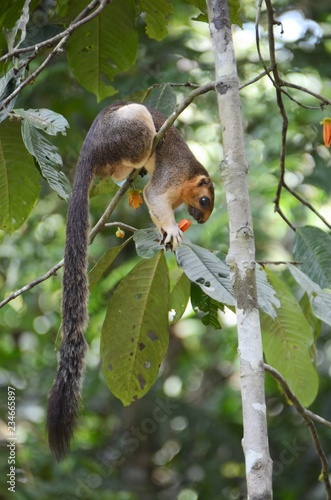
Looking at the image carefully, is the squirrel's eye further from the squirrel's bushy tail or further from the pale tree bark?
the pale tree bark

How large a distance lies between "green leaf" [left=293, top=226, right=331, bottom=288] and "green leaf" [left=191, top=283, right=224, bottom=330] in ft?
1.12

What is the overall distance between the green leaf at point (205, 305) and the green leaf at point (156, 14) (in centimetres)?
113

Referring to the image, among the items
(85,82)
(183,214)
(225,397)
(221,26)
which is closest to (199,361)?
(225,397)

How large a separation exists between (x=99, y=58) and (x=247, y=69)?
8.71 feet

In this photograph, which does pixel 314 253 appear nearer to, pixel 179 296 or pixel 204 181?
pixel 179 296

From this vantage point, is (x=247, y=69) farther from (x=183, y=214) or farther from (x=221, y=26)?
(x=221, y=26)

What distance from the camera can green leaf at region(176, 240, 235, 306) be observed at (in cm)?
205

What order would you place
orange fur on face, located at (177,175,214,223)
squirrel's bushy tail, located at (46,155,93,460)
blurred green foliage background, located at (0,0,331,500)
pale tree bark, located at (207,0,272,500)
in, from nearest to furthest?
pale tree bark, located at (207,0,272,500) < squirrel's bushy tail, located at (46,155,93,460) < orange fur on face, located at (177,175,214,223) < blurred green foliage background, located at (0,0,331,500)

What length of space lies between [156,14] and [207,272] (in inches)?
52.0

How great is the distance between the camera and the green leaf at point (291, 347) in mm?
2586

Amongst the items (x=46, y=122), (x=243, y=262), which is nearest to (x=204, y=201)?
(x=46, y=122)

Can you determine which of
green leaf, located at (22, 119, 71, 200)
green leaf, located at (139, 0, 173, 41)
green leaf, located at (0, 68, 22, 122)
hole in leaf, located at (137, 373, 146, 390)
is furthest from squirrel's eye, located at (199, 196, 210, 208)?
green leaf, located at (0, 68, 22, 122)

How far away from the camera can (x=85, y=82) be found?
10.3ft

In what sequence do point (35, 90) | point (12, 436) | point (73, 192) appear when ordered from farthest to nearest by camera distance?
point (35, 90), point (12, 436), point (73, 192)
